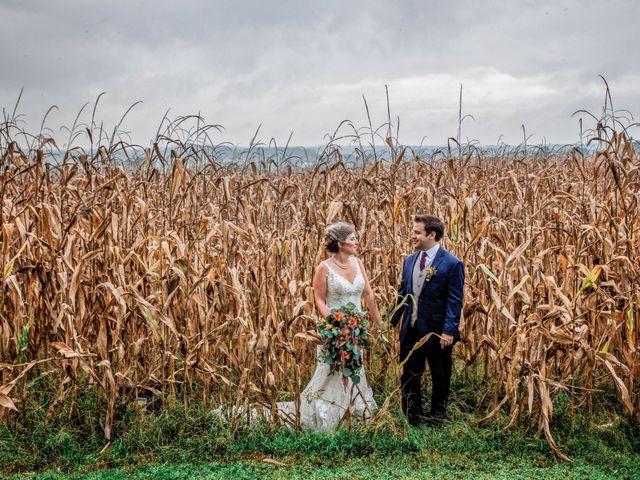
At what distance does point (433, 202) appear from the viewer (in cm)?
631

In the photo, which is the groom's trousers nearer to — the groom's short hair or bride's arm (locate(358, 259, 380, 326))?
bride's arm (locate(358, 259, 380, 326))

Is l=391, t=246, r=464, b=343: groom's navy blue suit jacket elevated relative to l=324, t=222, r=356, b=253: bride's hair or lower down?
lower down

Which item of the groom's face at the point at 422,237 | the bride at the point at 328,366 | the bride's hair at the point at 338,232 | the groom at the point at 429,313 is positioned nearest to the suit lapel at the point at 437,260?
the groom at the point at 429,313

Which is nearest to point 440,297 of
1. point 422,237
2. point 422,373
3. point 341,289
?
point 422,237

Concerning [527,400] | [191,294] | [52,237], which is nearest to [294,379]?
[191,294]

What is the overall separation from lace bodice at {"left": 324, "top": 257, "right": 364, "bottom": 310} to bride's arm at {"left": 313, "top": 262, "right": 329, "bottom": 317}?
32 mm

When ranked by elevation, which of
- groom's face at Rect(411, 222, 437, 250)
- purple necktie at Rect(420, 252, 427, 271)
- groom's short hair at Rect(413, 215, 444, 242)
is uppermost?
groom's short hair at Rect(413, 215, 444, 242)

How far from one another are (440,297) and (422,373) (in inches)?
26.0

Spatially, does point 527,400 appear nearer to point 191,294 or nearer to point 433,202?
point 433,202

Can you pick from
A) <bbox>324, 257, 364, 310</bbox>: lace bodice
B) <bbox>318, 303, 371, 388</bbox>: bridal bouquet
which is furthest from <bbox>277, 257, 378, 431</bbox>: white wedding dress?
<bbox>318, 303, 371, 388</bbox>: bridal bouquet

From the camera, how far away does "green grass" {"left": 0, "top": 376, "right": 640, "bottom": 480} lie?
174 inches

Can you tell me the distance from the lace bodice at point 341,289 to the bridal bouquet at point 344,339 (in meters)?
0.13

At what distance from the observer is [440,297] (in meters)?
4.96

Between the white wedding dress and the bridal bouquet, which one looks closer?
the bridal bouquet
